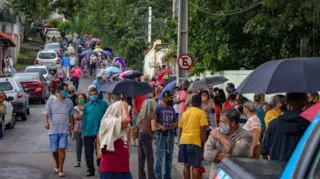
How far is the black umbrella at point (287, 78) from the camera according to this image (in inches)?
332

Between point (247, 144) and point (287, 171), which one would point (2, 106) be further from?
point (287, 171)

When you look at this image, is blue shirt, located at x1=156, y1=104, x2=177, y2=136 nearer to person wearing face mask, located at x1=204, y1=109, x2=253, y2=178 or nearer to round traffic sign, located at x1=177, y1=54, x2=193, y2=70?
person wearing face mask, located at x1=204, y1=109, x2=253, y2=178

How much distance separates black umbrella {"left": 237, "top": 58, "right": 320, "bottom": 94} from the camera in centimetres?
843

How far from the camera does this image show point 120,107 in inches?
388

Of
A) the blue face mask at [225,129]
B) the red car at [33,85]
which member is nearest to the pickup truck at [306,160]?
the blue face mask at [225,129]

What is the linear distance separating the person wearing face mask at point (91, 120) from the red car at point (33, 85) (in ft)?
60.5

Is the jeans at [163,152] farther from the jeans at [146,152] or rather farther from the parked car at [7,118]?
the parked car at [7,118]

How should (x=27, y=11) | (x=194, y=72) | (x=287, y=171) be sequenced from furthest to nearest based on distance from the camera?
(x=194, y=72), (x=27, y=11), (x=287, y=171)

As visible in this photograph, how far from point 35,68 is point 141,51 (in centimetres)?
1141

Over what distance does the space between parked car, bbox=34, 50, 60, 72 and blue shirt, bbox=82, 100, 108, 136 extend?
3324 cm

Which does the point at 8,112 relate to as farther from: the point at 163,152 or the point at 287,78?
the point at 287,78

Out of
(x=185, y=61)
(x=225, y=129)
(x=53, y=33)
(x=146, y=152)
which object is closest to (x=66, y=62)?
(x=185, y=61)

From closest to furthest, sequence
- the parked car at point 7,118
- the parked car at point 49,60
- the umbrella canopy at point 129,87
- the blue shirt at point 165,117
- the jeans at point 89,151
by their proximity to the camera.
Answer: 1. the blue shirt at point 165,117
2. the jeans at point 89,151
3. the umbrella canopy at point 129,87
4. the parked car at point 7,118
5. the parked car at point 49,60

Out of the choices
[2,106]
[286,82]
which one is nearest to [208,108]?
[286,82]
